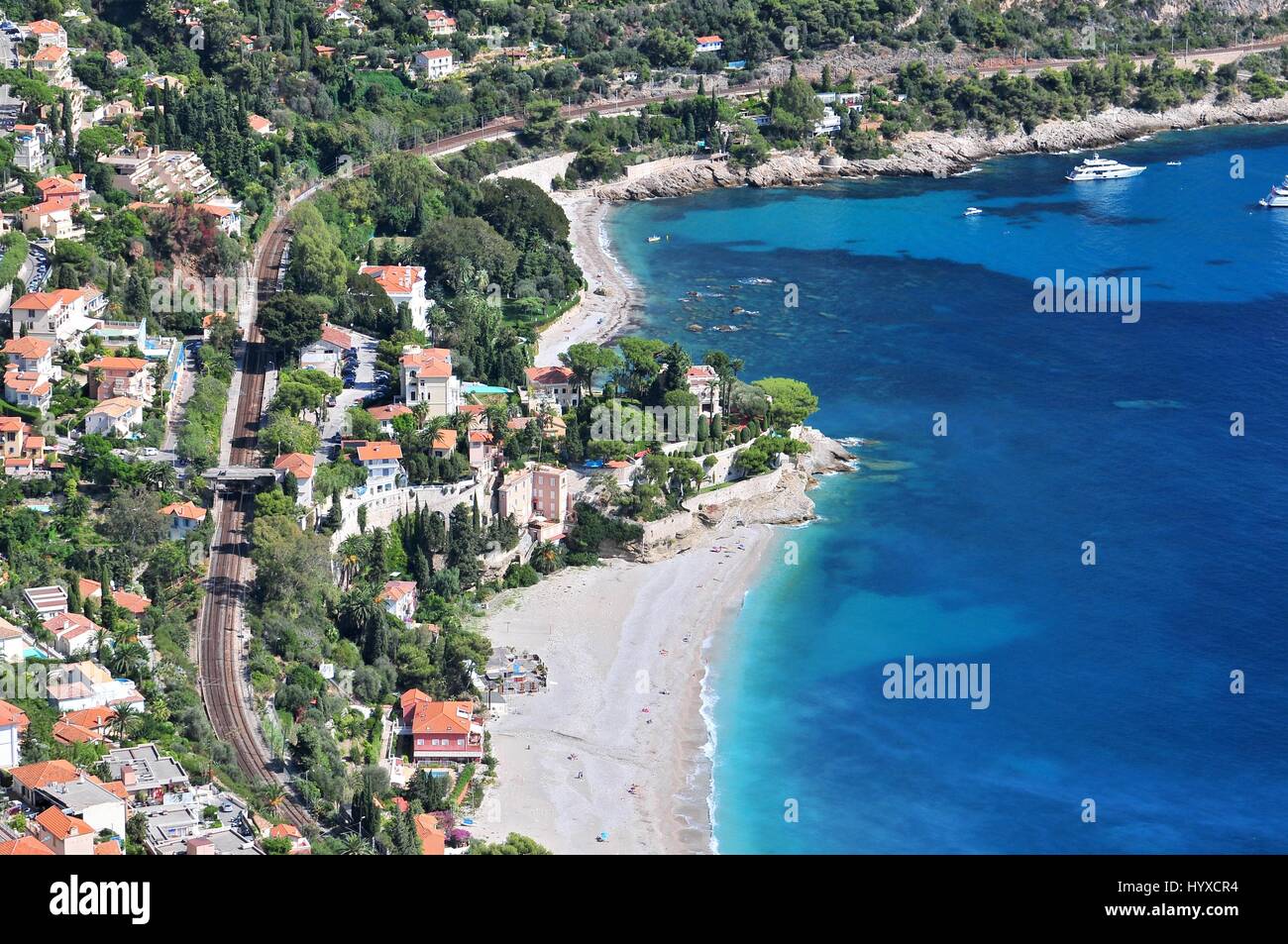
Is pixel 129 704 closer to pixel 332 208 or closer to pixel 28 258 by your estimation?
pixel 28 258

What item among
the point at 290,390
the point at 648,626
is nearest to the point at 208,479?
the point at 290,390

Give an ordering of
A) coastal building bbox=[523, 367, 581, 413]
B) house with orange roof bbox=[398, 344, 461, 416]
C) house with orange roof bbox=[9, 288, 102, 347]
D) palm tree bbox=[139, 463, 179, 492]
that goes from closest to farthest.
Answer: palm tree bbox=[139, 463, 179, 492] → house with orange roof bbox=[9, 288, 102, 347] → house with orange roof bbox=[398, 344, 461, 416] → coastal building bbox=[523, 367, 581, 413]

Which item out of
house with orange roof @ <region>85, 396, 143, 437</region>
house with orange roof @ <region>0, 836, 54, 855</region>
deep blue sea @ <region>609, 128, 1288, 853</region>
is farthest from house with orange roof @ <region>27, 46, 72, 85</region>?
house with orange roof @ <region>0, 836, 54, 855</region>

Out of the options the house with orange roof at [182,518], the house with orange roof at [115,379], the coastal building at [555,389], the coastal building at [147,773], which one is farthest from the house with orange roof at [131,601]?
the coastal building at [555,389]

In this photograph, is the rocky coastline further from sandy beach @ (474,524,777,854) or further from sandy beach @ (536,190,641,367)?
sandy beach @ (474,524,777,854)

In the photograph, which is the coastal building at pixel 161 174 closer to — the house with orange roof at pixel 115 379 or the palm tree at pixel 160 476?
the house with orange roof at pixel 115 379

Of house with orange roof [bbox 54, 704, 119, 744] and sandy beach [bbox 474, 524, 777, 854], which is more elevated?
house with orange roof [bbox 54, 704, 119, 744]
